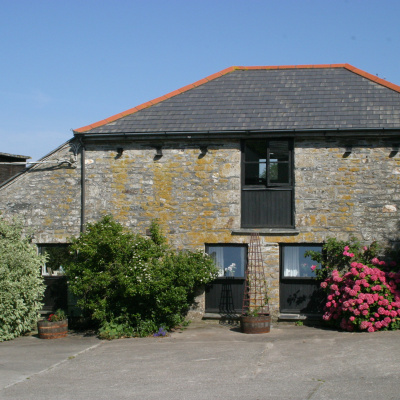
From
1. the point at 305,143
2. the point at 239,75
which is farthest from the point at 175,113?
the point at 305,143

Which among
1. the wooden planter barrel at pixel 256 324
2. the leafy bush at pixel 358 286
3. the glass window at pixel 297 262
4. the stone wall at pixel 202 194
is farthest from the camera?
the glass window at pixel 297 262

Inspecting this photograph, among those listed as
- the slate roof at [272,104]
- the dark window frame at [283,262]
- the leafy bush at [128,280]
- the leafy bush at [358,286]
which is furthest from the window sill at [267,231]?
the slate roof at [272,104]

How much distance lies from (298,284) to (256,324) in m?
1.88

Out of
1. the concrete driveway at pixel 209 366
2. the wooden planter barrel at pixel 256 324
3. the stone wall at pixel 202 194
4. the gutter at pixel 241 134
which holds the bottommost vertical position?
the concrete driveway at pixel 209 366

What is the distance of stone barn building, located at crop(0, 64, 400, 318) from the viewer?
13.8m

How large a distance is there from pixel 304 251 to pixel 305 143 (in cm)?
277

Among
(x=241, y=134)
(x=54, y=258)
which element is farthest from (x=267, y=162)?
(x=54, y=258)

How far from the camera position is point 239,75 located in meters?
16.2

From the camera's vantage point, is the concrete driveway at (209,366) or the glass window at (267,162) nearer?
the concrete driveway at (209,366)

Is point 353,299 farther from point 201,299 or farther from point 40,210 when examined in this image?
point 40,210

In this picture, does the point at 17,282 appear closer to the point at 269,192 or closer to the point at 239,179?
the point at 239,179

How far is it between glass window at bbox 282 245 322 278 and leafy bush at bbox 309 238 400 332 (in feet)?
1.08

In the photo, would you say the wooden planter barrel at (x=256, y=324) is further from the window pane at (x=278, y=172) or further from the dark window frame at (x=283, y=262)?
the window pane at (x=278, y=172)

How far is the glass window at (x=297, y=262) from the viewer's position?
14.0 metres
